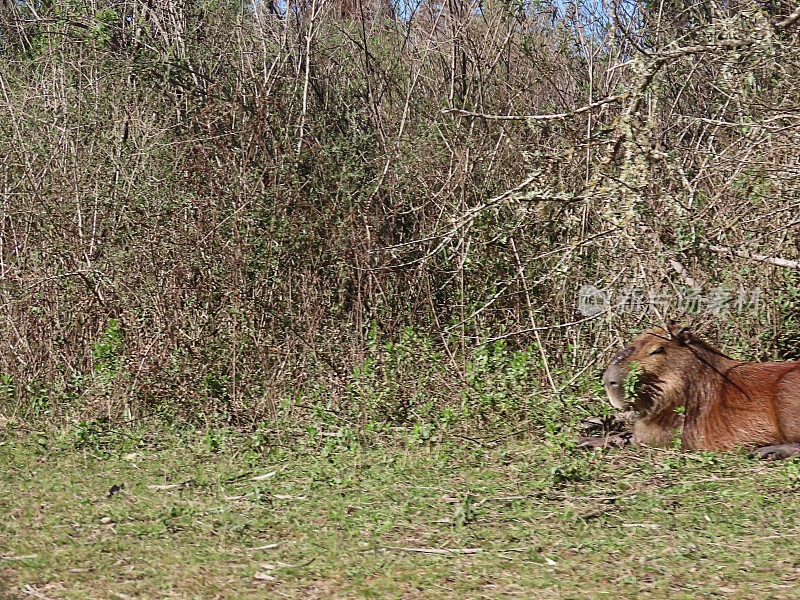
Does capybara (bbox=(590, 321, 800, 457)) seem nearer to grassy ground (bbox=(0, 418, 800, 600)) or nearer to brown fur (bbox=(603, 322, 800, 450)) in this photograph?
brown fur (bbox=(603, 322, 800, 450))

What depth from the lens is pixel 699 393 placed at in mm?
5434

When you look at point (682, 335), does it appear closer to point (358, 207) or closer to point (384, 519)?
point (384, 519)

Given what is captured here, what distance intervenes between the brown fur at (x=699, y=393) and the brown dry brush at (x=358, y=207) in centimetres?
46

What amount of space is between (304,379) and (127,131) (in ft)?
8.74

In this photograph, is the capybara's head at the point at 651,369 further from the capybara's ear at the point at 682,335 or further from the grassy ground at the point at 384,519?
the grassy ground at the point at 384,519

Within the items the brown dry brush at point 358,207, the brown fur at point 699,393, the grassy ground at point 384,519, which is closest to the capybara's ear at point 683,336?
the brown fur at point 699,393

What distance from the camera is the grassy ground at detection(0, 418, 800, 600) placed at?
3.74m

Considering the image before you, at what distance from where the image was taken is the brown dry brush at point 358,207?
6137mm

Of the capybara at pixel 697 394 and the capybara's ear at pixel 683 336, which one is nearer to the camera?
the capybara at pixel 697 394

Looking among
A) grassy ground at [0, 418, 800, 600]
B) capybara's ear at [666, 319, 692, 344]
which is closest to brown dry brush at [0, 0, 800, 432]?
capybara's ear at [666, 319, 692, 344]

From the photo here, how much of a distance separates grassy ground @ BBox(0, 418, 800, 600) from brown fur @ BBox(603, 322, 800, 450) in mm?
161

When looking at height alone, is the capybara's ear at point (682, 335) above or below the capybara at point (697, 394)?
above

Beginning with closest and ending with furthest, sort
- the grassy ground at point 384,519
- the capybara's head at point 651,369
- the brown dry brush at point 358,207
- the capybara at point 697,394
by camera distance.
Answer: the grassy ground at point 384,519 → the capybara at point 697,394 → the capybara's head at point 651,369 → the brown dry brush at point 358,207

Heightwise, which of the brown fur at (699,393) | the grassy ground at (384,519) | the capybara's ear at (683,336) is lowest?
the grassy ground at (384,519)
